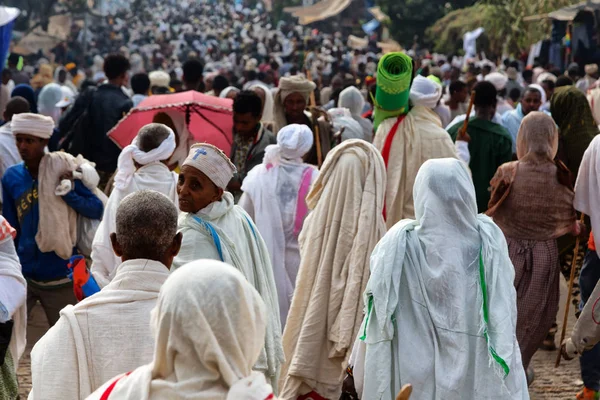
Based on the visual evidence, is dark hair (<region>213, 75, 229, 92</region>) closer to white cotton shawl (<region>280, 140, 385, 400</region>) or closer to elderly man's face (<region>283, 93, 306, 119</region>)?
elderly man's face (<region>283, 93, 306, 119</region>)

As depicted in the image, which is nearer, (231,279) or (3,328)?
(231,279)

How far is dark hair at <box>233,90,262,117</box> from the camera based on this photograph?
26.7 feet

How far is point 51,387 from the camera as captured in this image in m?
3.55

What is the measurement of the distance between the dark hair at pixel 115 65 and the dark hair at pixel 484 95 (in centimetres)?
304

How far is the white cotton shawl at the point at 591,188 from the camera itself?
7.05 m

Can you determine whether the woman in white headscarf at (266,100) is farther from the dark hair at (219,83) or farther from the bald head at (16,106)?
the dark hair at (219,83)

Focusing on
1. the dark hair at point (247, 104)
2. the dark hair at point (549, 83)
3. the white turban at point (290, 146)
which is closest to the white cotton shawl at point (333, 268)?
the white turban at point (290, 146)

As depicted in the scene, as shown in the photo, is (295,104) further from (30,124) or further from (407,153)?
(30,124)

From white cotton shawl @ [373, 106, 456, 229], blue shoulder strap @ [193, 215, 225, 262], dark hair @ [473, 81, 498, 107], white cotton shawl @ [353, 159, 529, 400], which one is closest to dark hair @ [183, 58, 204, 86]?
dark hair @ [473, 81, 498, 107]

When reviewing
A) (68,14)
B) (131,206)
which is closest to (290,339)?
(131,206)

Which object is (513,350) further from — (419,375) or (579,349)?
(579,349)

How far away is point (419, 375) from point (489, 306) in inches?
14.9

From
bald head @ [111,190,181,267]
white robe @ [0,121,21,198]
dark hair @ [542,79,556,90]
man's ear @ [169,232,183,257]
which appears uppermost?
bald head @ [111,190,181,267]

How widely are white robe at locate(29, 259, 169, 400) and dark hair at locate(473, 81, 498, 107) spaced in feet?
19.4
